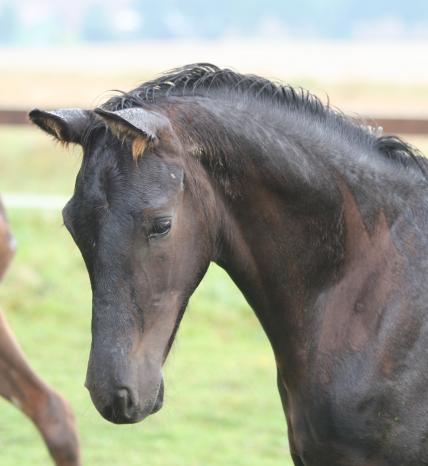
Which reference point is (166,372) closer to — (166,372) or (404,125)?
(166,372)

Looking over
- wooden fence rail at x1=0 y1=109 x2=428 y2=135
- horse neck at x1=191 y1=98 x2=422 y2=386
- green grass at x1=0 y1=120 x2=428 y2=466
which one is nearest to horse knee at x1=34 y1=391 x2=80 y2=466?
green grass at x1=0 y1=120 x2=428 y2=466

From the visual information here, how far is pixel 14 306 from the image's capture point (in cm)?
930

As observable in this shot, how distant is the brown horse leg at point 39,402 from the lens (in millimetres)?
5117

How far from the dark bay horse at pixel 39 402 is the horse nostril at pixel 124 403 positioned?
2026mm

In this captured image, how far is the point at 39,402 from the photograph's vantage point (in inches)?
206

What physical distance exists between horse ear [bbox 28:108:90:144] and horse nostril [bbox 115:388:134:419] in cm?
81

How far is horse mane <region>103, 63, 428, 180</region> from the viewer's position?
352 cm

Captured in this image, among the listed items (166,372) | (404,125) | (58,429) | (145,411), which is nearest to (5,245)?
(58,429)

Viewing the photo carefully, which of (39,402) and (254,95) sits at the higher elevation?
(254,95)

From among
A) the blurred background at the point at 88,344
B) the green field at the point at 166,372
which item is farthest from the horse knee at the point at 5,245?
the green field at the point at 166,372

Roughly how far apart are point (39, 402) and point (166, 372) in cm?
191

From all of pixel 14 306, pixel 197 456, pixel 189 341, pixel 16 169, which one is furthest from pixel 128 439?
pixel 16 169

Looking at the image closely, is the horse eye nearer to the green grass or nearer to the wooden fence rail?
the green grass

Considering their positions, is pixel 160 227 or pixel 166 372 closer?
pixel 160 227
